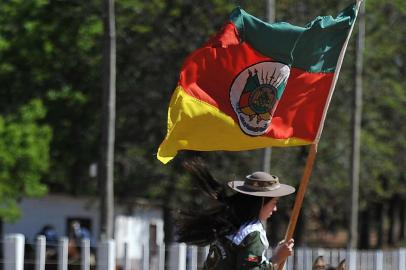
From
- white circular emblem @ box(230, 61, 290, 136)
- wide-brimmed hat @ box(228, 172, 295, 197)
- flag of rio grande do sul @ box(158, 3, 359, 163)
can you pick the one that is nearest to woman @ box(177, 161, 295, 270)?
wide-brimmed hat @ box(228, 172, 295, 197)

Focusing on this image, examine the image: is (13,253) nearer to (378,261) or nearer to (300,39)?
(300,39)

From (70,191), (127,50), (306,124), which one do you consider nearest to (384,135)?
(70,191)

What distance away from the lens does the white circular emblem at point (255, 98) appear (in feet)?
27.6

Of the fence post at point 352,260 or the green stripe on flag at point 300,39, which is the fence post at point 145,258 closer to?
the fence post at point 352,260

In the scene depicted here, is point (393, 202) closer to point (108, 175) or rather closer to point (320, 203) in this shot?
point (320, 203)

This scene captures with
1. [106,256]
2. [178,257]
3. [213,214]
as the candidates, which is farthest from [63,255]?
[213,214]

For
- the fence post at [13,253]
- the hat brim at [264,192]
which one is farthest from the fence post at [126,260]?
the hat brim at [264,192]

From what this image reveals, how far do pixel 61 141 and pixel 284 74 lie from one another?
24.4m

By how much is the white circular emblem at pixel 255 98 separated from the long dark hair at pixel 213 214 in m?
0.45

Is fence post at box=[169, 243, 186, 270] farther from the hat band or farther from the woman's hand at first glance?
the woman's hand

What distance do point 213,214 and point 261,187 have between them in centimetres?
Result: 39

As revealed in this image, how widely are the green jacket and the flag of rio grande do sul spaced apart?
780 mm

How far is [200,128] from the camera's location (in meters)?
8.34

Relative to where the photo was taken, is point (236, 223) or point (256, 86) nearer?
point (236, 223)
